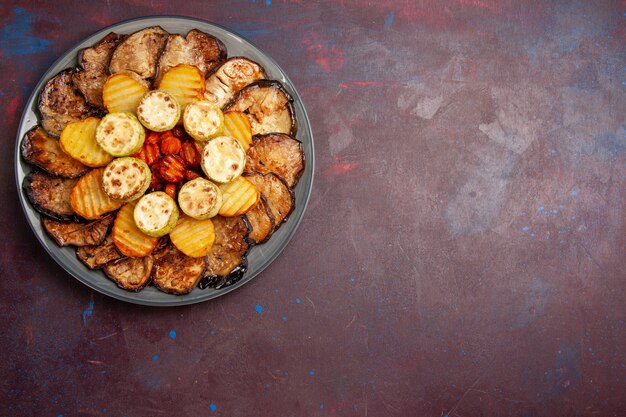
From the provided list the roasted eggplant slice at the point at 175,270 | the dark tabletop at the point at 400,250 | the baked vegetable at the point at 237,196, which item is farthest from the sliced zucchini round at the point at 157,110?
the dark tabletop at the point at 400,250

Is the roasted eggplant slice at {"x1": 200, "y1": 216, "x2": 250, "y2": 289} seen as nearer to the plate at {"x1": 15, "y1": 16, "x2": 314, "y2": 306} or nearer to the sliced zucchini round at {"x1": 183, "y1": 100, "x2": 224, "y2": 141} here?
the plate at {"x1": 15, "y1": 16, "x2": 314, "y2": 306}

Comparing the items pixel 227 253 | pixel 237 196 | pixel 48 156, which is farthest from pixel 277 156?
pixel 48 156

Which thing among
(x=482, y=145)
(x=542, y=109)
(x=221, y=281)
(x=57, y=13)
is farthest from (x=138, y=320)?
(x=542, y=109)

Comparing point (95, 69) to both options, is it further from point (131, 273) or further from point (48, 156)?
point (131, 273)

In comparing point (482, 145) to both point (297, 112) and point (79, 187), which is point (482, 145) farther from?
point (79, 187)

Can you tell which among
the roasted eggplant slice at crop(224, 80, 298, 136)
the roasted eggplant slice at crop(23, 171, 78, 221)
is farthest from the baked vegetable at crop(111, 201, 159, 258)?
the roasted eggplant slice at crop(224, 80, 298, 136)
